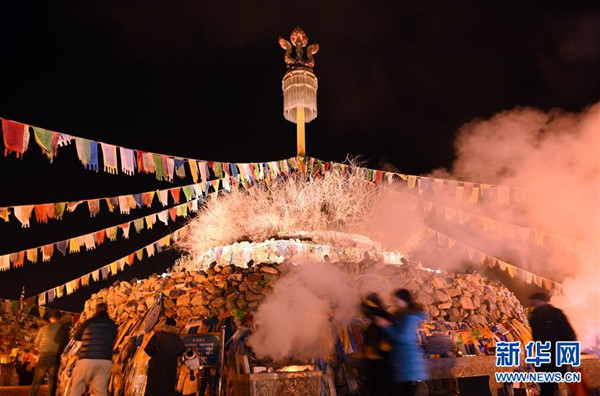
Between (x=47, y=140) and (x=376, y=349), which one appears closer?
(x=376, y=349)

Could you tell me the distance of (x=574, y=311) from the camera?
1296 cm

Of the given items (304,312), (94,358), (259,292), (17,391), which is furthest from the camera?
(259,292)

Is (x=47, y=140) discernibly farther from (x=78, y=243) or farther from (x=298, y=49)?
(x=298, y=49)

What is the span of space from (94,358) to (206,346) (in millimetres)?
2308

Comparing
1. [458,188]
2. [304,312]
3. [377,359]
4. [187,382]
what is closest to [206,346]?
[187,382]

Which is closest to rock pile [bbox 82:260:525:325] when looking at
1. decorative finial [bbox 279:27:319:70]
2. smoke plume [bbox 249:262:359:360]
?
smoke plume [bbox 249:262:359:360]

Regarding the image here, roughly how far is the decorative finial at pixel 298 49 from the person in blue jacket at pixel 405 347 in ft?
48.6

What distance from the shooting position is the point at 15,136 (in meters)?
10.1

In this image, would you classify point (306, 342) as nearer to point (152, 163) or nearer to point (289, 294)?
point (289, 294)

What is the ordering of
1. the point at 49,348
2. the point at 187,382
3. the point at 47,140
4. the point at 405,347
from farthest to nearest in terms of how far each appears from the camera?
the point at 47,140, the point at 49,348, the point at 187,382, the point at 405,347

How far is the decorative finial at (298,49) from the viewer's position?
18781 mm

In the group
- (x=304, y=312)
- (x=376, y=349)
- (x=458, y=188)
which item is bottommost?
(x=376, y=349)

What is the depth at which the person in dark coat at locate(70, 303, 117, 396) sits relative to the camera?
6539mm

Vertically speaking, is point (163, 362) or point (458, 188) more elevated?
point (458, 188)
